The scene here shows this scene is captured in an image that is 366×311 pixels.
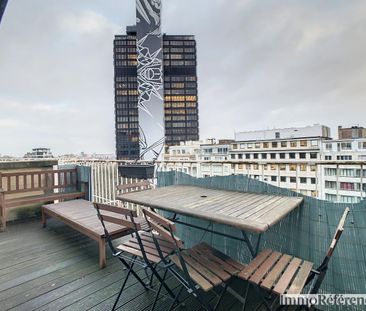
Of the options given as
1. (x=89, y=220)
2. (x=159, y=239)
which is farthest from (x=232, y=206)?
(x=89, y=220)

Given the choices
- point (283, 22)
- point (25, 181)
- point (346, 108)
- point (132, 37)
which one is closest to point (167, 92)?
point (132, 37)

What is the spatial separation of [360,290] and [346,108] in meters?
48.9

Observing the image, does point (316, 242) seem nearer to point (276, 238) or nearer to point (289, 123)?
point (276, 238)

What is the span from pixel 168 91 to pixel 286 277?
246ft

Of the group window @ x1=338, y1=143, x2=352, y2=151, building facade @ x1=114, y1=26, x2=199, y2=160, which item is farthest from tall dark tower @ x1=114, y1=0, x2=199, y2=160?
window @ x1=338, y1=143, x2=352, y2=151

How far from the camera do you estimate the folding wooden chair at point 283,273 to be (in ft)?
4.48

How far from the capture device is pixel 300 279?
1478 mm

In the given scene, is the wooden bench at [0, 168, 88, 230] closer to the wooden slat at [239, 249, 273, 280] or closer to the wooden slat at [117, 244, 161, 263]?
the wooden slat at [117, 244, 161, 263]

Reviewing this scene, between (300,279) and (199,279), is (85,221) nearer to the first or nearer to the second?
(199,279)

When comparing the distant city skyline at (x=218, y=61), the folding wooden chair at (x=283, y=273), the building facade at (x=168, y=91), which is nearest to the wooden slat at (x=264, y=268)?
the folding wooden chair at (x=283, y=273)

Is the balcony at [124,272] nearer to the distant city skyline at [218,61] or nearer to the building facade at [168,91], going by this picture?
the distant city skyline at [218,61]

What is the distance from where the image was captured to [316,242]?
2.04 m

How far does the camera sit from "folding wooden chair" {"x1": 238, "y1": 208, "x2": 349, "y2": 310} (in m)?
1.36

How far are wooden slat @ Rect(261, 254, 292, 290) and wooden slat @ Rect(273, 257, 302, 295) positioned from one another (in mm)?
28
